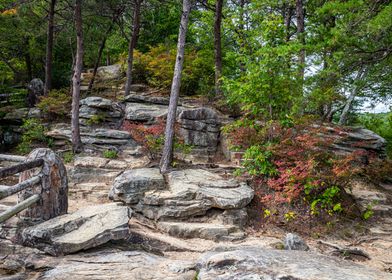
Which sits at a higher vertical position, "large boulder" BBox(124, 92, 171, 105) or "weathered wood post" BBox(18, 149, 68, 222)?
"large boulder" BBox(124, 92, 171, 105)

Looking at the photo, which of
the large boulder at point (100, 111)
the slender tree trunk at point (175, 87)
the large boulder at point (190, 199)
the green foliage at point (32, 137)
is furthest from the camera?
the large boulder at point (100, 111)

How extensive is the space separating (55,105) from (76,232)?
9735 mm

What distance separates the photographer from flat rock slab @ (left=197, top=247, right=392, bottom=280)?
2898 mm

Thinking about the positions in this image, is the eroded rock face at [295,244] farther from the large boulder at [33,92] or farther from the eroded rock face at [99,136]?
the large boulder at [33,92]

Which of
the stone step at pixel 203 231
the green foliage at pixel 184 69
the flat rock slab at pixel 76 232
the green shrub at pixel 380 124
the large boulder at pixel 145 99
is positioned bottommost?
the stone step at pixel 203 231

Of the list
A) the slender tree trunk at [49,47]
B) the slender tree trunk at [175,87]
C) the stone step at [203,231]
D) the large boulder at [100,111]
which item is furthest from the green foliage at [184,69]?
the stone step at [203,231]

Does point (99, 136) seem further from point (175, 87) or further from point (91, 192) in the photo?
point (175, 87)

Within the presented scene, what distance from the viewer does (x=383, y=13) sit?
203 inches

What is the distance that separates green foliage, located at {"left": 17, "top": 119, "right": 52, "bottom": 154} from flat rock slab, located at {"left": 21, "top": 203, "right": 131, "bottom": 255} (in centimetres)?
814

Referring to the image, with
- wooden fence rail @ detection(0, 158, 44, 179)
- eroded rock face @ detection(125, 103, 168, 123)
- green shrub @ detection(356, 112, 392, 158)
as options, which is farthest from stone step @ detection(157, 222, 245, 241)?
green shrub @ detection(356, 112, 392, 158)

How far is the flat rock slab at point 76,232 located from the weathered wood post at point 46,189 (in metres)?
0.23

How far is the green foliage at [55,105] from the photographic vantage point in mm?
12297

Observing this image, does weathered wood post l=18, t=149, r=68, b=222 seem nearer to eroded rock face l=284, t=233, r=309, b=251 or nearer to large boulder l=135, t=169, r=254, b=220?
large boulder l=135, t=169, r=254, b=220

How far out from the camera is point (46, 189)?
4.53 meters
